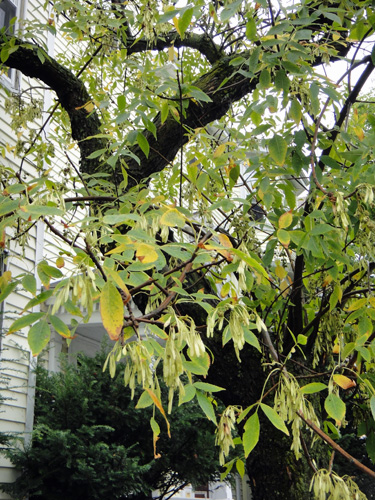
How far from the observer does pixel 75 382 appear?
20.7 feet

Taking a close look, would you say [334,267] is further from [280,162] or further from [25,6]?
[25,6]

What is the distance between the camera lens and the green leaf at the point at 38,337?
1.60m

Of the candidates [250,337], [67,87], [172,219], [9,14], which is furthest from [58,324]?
[9,14]

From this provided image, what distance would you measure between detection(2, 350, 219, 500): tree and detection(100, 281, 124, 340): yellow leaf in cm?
445

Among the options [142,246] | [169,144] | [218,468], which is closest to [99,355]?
[218,468]

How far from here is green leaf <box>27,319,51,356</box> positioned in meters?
1.60

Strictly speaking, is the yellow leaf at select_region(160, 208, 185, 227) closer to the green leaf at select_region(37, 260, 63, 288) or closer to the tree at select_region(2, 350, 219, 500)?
the green leaf at select_region(37, 260, 63, 288)

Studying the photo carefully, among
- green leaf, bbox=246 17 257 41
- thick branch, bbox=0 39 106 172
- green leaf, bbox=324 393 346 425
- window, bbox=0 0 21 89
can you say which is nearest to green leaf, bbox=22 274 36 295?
green leaf, bbox=324 393 346 425

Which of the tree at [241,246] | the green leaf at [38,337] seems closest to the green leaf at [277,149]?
the tree at [241,246]

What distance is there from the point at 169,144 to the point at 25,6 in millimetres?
4750

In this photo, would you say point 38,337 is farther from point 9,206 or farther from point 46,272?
point 9,206

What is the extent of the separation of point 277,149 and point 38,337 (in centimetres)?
172

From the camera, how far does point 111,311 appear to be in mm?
1433

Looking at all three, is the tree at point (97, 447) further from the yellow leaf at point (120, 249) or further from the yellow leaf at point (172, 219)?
the yellow leaf at point (120, 249)
